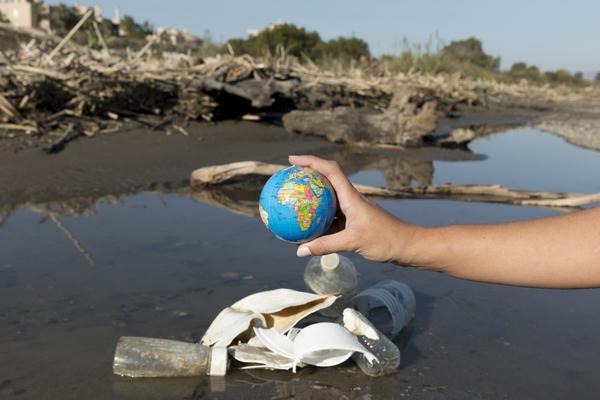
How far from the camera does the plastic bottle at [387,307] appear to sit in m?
3.73

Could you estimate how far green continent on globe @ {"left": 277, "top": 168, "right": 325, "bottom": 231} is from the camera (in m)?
2.45

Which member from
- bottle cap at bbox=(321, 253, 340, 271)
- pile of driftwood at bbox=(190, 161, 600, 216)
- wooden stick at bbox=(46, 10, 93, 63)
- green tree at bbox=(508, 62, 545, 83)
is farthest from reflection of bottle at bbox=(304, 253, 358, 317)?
green tree at bbox=(508, 62, 545, 83)

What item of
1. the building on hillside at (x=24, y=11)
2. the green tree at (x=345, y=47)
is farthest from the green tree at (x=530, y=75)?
the building on hillside at (x=24, y=11)

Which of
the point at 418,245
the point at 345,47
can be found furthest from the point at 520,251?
the point at 345,47

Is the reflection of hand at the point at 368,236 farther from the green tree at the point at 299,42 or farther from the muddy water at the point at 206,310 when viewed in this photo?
the green tree at the point at 299,42

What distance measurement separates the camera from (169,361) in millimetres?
3111

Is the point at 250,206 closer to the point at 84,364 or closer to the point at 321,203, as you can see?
the point at 84,364

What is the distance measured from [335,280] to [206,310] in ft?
2.88

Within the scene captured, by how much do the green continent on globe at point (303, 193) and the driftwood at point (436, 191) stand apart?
4765 millimetres

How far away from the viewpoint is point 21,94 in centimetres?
961

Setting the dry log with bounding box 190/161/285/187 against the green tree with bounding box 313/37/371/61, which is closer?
the dry log with bounding box 190/161/285/187

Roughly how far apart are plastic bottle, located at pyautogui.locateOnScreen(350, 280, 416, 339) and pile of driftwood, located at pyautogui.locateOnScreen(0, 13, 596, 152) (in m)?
6.27

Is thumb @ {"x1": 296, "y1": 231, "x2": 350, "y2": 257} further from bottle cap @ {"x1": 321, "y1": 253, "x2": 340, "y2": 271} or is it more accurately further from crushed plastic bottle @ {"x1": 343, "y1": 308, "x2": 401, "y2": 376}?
bottle cap @ {"x1": 321, "y1": 253, "x2": 340, "y2": 271}

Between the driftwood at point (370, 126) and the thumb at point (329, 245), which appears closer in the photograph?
the thumb at point (329, 245)
